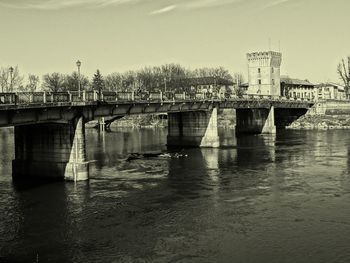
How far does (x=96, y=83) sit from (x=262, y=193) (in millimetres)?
141007

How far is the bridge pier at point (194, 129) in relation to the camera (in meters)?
81.4

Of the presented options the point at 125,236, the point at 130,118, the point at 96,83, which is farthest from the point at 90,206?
the point at 96,83

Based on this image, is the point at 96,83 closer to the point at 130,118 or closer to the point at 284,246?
the point at 130,118

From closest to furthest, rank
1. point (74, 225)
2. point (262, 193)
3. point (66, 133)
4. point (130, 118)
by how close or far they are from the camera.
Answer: point (74, 225)
point (262, 193)
point (66, 133)
point (130, 118)

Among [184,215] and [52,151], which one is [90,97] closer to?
[52,151]

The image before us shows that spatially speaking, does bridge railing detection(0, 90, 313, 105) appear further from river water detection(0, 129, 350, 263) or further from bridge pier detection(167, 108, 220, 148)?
river water detection(0, 129, 350, 263)

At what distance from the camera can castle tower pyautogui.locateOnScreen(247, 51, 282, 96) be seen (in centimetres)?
16825

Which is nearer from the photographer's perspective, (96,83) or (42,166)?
(42,166)

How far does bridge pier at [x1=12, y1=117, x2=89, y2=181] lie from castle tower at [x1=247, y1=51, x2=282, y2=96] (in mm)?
124090

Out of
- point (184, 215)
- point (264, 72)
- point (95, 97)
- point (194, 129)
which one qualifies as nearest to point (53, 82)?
point (264, 72)

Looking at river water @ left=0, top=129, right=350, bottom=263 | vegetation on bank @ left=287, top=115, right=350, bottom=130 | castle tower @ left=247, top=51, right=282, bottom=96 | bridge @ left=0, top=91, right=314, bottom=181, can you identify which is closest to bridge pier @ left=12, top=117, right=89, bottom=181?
bridge @ left=0, top=91, right=314, bottom=181

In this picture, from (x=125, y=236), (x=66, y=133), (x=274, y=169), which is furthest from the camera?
(x=274, y=169)

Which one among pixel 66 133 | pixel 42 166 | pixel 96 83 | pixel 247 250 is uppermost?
pixel 96 83

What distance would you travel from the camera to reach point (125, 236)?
97.9 ft
